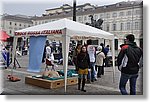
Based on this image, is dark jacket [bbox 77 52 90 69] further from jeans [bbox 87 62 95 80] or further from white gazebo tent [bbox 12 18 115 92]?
jeans [bbox 87 62 95 80]

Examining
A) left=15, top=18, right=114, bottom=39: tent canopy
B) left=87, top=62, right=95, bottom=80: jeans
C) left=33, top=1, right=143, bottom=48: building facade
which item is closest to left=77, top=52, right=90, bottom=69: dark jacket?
left=15, top=18, right=114, bottom=39: tent canopy

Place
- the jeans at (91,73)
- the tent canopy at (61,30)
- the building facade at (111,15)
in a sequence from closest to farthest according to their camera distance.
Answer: the tent canopy at (61,30)
the jeans at (91,73)
the building facade at (111,15)

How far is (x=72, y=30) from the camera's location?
7562mm

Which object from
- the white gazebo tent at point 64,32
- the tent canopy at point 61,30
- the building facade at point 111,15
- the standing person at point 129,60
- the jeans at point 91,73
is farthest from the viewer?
the building facade at point 111,15

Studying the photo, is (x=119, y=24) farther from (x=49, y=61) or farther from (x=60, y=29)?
(x=60, y=29)

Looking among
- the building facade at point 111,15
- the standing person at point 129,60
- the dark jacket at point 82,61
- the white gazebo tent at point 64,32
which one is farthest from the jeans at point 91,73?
the building facade at point 111,15

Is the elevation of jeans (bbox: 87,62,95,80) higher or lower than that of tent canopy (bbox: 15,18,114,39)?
lower

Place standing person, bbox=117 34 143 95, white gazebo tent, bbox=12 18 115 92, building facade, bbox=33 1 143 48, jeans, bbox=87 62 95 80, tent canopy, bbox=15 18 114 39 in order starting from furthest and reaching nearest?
building facade, bbox=33 1 143 48 → jeans, bbox=87 62 95 80 → tent canopy, bbox=15 18 114 39 → white gazebo tent, bbox=12 18 115 92 → standing person, bbox=117 34 143 95

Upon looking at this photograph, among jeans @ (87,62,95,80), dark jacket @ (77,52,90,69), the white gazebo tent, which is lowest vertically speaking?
jeans @ (87,62,95,80)

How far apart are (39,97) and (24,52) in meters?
25.5

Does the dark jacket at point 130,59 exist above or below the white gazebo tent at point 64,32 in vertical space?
below

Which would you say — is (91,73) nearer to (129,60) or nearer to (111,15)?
(129,60)

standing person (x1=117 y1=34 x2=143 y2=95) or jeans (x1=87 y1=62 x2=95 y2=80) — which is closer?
standing person (x1=117 y1=34 x2=143 y2=95)

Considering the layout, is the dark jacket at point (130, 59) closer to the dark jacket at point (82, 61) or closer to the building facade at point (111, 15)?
the dark jacket at point (82, 61)
